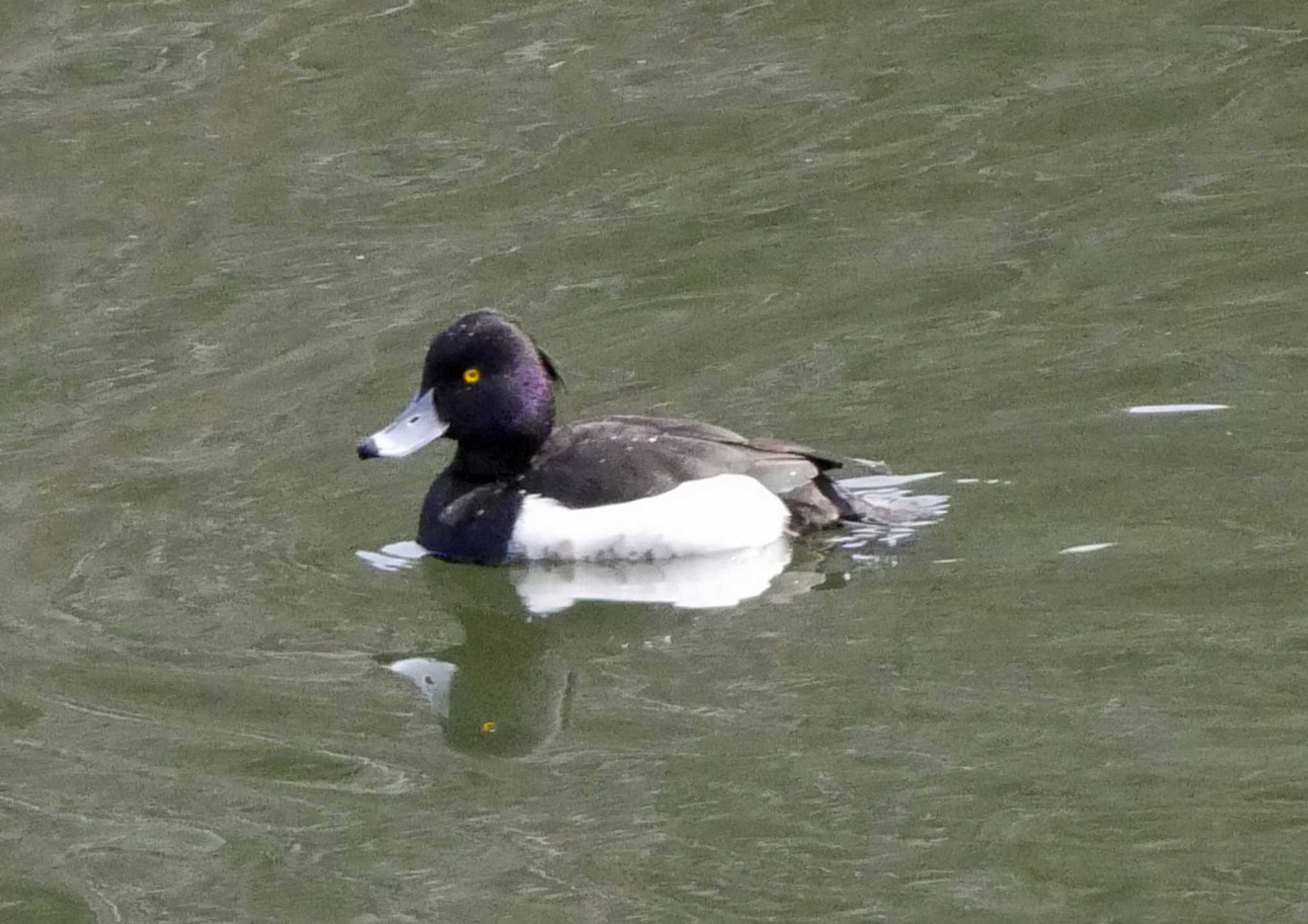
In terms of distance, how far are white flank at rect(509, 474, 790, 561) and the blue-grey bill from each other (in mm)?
453

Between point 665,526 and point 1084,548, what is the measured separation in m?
1.24

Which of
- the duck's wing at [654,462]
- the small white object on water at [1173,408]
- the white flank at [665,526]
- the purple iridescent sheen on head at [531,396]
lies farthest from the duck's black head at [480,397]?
the small white object on water at [1173,408]

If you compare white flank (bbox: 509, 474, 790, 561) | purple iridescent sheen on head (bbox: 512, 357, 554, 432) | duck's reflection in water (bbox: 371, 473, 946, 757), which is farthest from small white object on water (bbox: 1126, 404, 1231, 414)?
purple iridescent sheen on head (bbox: 512, 357, 554, 432)

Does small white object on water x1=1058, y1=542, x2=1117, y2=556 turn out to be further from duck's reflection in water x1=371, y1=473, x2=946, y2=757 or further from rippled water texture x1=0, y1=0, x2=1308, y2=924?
duck's reflection in water x1=371, y1=473, x2=946, y2=757

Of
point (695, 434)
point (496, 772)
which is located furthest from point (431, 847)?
point (695, 434)

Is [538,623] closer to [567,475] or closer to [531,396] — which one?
[567,475]

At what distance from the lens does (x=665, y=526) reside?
24.2ft

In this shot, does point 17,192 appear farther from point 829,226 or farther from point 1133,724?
point 1133,724

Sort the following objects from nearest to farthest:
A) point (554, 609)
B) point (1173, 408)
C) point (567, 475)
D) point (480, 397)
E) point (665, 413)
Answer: point (554, 609) < point (567, 475) < point (480, 397) < point (1173, 408) < point (665, 413)

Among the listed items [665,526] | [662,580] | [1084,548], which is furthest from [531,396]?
[1084,548]

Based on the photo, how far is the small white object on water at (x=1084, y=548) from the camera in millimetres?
6992

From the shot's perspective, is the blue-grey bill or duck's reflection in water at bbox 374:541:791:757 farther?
the blue-grey bill

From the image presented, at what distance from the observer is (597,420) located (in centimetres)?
771

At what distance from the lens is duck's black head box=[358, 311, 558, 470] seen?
7559 millimetres
